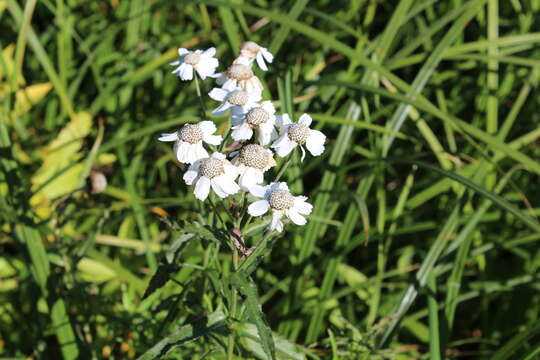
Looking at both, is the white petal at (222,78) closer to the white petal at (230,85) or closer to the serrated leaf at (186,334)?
the white petal at (230,85)

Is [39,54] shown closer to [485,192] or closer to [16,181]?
[16,181]

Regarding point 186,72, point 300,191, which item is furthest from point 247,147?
point 300,191

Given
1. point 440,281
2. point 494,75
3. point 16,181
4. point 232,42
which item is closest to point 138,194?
point 16,181

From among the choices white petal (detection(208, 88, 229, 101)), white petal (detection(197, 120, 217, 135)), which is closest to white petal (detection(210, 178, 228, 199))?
white petal (detection(197, 120, 217, 135))

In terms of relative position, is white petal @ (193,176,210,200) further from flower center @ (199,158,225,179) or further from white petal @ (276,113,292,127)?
white petal @ (276,113,292,127)

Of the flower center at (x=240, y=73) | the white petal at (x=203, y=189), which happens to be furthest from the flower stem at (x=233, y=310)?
the flower center at (x=240, y=73)

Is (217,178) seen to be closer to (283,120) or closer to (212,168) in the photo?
(212,168)

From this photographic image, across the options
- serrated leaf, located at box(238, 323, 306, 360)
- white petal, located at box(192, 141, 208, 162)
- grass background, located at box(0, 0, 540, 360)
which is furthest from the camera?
grass background, located at box(0, 0, 540, 360)
